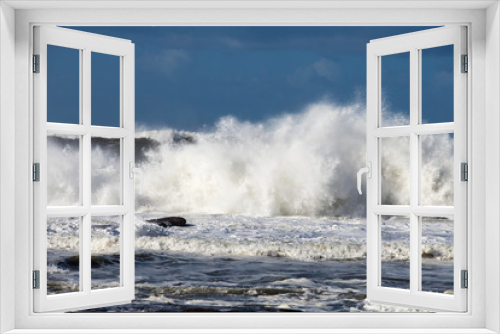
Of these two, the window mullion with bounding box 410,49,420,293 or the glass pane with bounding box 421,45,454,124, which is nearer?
the window mullion with bounding box 410,49,420,293

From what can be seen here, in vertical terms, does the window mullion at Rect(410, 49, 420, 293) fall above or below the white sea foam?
above

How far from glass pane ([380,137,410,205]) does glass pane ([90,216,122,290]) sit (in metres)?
3.21

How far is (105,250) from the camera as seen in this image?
21.1 ft

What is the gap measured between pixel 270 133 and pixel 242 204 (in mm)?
962

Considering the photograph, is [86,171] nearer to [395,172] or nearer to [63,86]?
[63,86]

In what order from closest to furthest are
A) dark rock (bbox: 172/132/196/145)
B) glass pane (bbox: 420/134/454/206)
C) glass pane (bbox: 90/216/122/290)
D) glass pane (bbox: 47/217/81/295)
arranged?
glass pane (bbox: 420/134/454/206)
glass pane (bbox: 47/217/81/295)
glass pane (bbox: 90/216/122/290)
dark rock (bbox: 172/132/196/145)

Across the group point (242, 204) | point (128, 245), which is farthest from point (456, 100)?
point (242, 204)

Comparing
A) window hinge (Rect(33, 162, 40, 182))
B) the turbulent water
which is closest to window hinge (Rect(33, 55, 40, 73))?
window hinge (Rect(33, 162, 40, 182))

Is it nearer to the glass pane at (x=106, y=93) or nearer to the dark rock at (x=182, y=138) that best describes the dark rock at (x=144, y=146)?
the dark rock at (x=182, y=138)

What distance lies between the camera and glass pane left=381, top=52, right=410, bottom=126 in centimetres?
589

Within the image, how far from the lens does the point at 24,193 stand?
239cm

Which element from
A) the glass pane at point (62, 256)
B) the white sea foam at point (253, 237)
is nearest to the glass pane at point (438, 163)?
the white sea foam at point (253, 237)

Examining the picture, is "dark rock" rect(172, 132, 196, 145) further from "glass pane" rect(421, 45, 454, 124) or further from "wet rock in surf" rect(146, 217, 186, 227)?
"glass pane" rect(421, 45, 454, 124)

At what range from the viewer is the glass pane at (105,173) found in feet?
17.4
